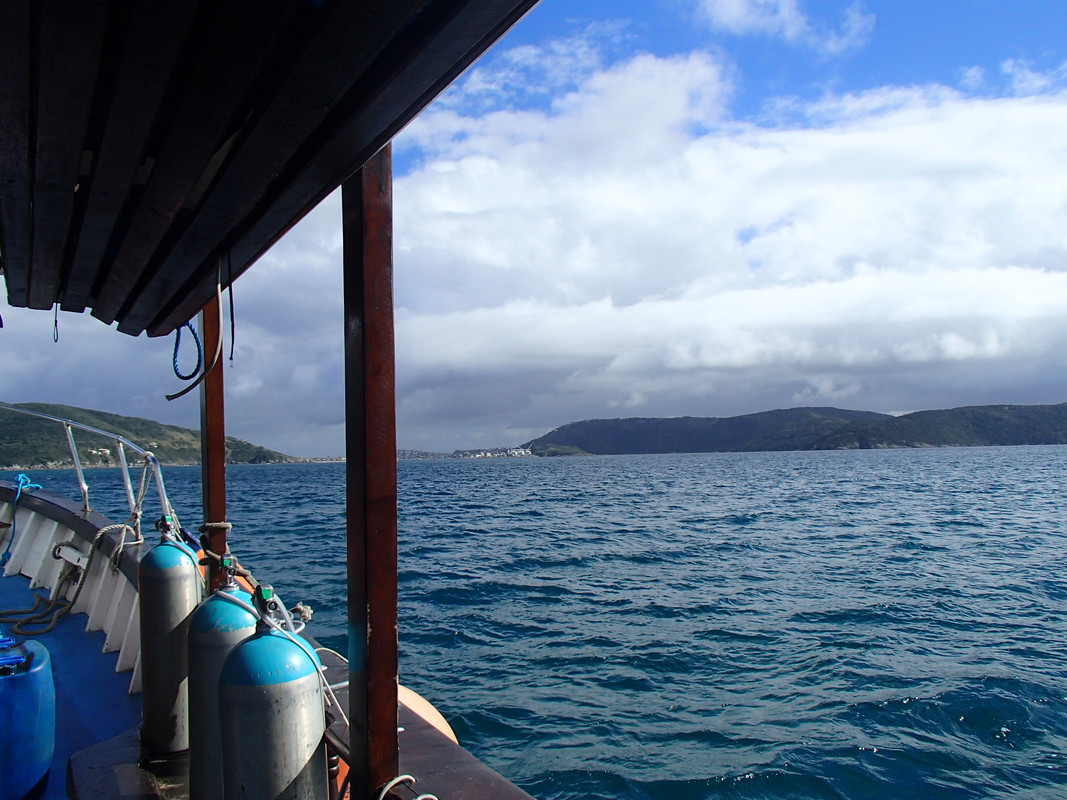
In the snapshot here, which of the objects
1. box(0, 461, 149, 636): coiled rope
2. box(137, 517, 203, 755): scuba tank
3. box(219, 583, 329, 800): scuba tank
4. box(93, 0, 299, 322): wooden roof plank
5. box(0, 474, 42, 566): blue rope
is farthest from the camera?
box(0, 474, 42, 566): blue rope

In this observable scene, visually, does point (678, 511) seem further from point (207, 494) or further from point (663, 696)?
point (207, 494)

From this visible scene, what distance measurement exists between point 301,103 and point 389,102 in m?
0.32

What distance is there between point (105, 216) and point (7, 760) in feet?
9.18

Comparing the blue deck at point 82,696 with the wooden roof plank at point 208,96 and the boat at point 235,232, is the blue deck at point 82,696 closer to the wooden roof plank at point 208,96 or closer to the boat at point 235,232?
the boat at point 235,232

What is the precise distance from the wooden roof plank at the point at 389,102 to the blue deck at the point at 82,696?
3.40 m

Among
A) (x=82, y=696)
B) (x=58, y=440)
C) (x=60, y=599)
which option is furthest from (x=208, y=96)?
(x=58, y=440)

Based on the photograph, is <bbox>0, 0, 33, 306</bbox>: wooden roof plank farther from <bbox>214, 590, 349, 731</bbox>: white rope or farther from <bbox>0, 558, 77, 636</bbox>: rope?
<bbox>0, 558, 77, 636</bbox>: rope

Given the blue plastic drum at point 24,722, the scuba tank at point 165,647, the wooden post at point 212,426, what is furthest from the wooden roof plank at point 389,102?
the wooden post at point 212,426

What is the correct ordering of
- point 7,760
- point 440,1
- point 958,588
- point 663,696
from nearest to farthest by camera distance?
point 440,1, point 7,760, point 663,696, point 958,588

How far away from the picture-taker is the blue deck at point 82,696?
4383 millimetres

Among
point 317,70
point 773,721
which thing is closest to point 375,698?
point 317,70

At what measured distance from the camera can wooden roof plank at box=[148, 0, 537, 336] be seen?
5.59 ft

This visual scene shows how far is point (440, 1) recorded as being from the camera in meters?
1.72

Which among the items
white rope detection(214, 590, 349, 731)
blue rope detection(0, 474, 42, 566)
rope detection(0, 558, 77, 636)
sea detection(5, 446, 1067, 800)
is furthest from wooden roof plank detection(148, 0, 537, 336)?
blue rope detection(0, 474, 42, 566)
